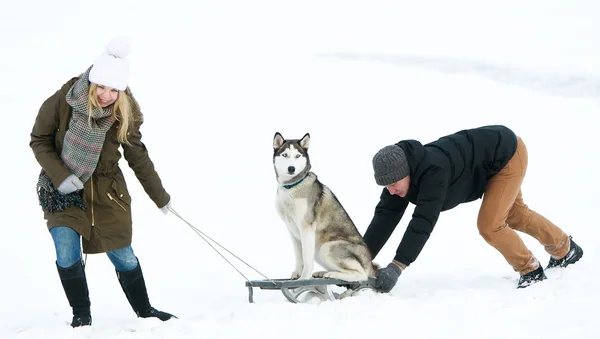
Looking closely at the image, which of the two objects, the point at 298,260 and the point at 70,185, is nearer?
the point at 70,185

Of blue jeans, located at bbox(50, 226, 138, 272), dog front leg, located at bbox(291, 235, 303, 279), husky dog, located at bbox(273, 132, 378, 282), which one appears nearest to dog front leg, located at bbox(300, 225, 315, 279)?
husky dog, located at bbox(273, 132, 378, 282)

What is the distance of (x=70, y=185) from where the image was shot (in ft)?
13.1

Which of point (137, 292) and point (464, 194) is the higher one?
point (464, 194)

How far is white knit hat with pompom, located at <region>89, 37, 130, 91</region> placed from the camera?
396 centimetres

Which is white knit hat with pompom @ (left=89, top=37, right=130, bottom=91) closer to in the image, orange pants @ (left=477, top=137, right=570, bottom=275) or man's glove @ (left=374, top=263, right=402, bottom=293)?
man's glove @ (left=374, top=263, right=402, bottom=293)

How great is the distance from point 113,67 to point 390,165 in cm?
200

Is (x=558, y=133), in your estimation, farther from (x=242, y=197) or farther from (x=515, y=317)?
(x=515, y=317)

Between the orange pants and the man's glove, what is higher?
the orange pants

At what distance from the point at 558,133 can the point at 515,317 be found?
7.90 meters

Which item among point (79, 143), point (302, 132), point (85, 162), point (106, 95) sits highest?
point (106, 95)

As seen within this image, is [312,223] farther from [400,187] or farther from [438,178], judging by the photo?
[438,178]

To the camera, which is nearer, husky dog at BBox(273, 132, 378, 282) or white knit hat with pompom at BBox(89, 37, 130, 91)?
white knit hat with pompom at BBox(89, 37, 130, 91)

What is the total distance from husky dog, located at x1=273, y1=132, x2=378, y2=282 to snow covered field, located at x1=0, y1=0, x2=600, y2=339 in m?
0.37

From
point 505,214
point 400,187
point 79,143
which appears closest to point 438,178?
point 400,187
